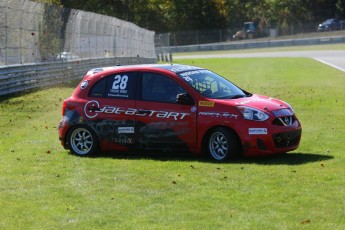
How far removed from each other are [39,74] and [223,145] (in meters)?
16.4

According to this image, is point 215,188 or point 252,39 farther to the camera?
point 252,39

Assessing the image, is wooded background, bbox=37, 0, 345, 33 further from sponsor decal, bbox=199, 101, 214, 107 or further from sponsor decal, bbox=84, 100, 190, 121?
sponsor decal, bbox=199, 101, 214, 107

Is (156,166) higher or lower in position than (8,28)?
lower

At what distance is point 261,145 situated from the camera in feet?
37.2

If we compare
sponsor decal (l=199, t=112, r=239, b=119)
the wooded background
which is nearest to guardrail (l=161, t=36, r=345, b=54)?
the wooded background

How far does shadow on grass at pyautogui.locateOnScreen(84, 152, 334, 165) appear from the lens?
11.3 metres

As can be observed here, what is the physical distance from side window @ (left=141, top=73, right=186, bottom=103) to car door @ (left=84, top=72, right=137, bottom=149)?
179 mm

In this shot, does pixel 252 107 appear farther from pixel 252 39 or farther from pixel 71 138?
pixel 252 39

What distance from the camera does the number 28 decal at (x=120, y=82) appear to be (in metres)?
12.3

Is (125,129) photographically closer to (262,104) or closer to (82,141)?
(82,141)

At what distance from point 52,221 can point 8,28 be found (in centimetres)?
1717

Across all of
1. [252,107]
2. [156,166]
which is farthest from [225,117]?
[156,166]

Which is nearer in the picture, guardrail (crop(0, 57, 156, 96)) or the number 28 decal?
the number 28 decal

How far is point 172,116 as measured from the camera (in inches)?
465
